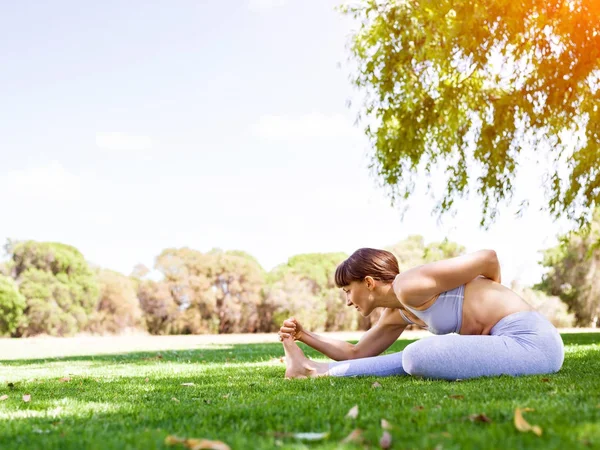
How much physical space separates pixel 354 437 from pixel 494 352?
2.25 m

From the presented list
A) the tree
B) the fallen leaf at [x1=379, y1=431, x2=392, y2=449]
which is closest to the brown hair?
the fallen leaf at [x1=379, y1=431, x2=392, y2=449]

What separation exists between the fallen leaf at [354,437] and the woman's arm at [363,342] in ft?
9.47

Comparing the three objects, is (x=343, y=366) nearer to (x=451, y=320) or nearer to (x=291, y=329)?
(x=291, y=329)

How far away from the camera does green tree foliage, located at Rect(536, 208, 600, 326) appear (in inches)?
1341

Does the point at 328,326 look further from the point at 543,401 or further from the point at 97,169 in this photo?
the point at 543,401

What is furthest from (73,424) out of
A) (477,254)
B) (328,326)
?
(328,326)

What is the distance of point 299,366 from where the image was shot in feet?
15.7

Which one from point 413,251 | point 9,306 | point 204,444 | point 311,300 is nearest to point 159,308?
point 9,306

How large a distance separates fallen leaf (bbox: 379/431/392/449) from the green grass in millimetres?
29

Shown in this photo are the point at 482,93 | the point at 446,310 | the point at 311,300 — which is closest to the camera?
the point at 446,310

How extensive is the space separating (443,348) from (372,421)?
1.65m

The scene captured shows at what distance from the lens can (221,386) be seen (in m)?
4.42

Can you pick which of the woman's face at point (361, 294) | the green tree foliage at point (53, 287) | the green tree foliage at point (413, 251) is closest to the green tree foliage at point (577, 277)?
the green tree foliage at point (413, 251)

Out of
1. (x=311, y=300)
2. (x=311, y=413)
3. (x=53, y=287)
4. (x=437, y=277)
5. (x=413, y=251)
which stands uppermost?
(x=413, y=251)
